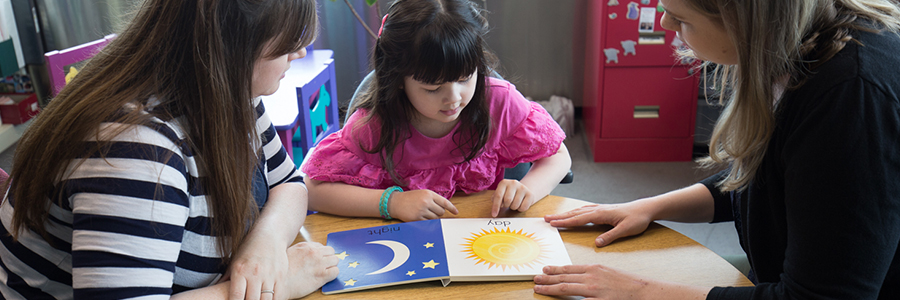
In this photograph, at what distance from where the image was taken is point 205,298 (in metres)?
0.78

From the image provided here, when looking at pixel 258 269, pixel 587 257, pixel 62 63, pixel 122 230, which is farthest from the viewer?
pixel 62 63

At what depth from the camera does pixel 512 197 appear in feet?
3.50

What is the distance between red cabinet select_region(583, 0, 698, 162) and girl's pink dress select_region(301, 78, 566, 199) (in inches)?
55.3

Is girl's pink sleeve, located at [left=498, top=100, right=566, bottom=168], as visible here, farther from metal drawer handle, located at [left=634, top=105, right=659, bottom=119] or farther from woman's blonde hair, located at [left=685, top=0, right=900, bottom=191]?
metal drawer handle, located at [left=634, top=105, right=659, bottom=119]

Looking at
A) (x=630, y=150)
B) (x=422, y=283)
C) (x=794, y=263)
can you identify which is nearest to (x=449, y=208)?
(x=422, y=283)

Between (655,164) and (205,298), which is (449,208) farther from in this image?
(655,164)

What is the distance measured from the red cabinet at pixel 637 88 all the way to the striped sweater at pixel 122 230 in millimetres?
2151

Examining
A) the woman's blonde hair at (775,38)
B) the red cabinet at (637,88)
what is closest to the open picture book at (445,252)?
the woman's blonde hair at (775,38)

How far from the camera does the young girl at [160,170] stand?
2.14 feet

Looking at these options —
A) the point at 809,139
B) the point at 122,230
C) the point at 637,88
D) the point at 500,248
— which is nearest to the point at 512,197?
the point at 500,248

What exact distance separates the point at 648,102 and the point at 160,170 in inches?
92.9

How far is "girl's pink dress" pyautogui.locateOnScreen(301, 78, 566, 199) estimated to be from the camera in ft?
3.92

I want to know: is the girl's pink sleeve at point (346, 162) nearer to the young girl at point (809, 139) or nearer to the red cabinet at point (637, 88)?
the young girl at point (809, 139)

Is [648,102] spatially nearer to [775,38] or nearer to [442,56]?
[442,56]
